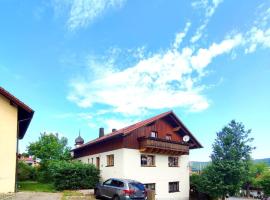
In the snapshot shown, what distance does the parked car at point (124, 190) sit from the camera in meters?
18.8

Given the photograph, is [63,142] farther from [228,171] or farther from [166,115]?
[228,171]

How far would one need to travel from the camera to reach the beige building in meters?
20.6

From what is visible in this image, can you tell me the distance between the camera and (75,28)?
2031 centimetres

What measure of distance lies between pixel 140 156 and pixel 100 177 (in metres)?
5.14

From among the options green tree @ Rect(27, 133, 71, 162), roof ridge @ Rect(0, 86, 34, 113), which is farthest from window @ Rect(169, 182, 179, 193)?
green tree @ Rect(27, 133, 71, 162)

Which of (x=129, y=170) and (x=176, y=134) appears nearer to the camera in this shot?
(x=129, y=170)

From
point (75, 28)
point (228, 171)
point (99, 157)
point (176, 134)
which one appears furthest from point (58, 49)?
point (228, 171)

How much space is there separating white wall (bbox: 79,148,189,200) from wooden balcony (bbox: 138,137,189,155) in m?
0.77

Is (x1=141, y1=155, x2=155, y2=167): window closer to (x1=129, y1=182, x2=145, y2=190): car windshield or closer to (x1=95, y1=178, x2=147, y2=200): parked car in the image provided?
(x1=95, y1=178, x2=147, y2=200): parked car

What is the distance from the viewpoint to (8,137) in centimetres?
2130

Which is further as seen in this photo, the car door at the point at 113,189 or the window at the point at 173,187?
the window at the point at 173,187

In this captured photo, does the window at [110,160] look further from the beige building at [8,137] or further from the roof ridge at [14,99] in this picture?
the roof ridge at [14,99]

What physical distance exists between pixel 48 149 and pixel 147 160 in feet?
72.1

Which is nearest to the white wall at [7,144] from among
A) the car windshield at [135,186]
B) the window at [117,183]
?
the window at [117,183]
